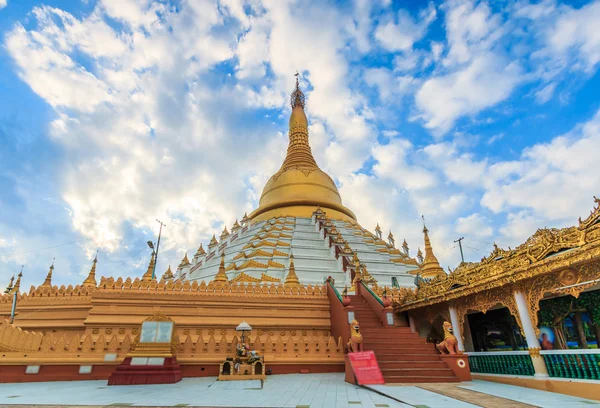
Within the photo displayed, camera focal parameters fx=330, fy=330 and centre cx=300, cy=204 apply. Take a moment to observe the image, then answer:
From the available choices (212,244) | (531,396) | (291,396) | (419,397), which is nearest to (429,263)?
(531,396)

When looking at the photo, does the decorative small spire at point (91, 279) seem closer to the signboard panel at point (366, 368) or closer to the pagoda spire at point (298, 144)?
the signboard panel at point (366, 368)

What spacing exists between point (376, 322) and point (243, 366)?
4.88m

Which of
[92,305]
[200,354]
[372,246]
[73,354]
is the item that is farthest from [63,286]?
[372,246]

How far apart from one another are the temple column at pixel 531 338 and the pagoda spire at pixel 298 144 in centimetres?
3002

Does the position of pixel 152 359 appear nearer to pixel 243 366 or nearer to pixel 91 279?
pixel 243 366

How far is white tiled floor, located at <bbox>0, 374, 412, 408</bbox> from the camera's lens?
218 inches

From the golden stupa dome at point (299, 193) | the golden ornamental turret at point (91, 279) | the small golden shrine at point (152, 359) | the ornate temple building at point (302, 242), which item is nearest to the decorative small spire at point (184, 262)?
the ornate temple building at point (302, 242)

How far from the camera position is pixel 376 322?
37.8 feet

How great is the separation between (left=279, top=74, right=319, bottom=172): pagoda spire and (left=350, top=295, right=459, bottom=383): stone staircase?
27312 millimetres

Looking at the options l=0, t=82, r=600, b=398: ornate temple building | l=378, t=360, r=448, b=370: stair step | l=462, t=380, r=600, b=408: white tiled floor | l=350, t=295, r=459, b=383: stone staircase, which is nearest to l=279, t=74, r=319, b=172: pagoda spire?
l=0, t=82, r=600, b=398: ornate temple building

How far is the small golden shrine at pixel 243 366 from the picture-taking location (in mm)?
8805

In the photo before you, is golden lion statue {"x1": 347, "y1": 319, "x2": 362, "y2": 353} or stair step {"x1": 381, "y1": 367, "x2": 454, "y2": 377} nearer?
stair step {"x1": 381, "y1": 367, "x2": 454, "y2": 377}

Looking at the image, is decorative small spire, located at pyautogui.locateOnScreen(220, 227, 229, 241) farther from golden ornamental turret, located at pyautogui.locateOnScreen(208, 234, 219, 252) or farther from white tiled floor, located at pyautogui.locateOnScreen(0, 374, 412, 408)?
white tiled floor, located at pyautogui.locateOnScreen(0, 374, 412, 408)

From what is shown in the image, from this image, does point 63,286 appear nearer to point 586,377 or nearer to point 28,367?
point 28,367
